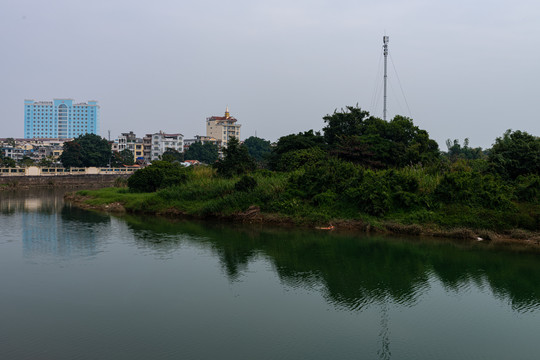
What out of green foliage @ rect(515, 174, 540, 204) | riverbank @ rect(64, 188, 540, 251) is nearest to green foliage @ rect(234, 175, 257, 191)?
riverbank @ rect(64, 188, 540, 251)

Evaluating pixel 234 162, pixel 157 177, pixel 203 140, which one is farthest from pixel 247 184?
pixel 203 140

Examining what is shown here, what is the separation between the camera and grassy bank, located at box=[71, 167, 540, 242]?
1812cm

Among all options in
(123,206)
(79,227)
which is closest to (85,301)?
(79,227)

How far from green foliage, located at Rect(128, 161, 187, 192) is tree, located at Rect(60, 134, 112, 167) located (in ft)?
136

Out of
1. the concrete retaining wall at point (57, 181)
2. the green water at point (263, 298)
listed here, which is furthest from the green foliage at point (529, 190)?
the concrete retaining wall at point (57, 181)

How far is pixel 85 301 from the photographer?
1013 cm

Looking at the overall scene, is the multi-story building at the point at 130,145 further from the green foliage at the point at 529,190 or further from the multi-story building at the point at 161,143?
the green foliage at the point at 529,190

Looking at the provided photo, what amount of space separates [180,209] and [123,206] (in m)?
4.32

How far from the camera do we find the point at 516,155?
21.0 metres

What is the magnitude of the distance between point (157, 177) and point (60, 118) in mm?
136633

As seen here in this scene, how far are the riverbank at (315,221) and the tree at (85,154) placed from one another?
4063cm

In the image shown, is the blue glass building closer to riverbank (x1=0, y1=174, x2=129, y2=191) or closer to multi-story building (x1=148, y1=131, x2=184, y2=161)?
multi-story building (x1=148, y1=131, x2=184, y2=161)

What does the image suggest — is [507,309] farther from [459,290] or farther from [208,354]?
[208,354]

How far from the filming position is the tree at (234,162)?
2825cm
